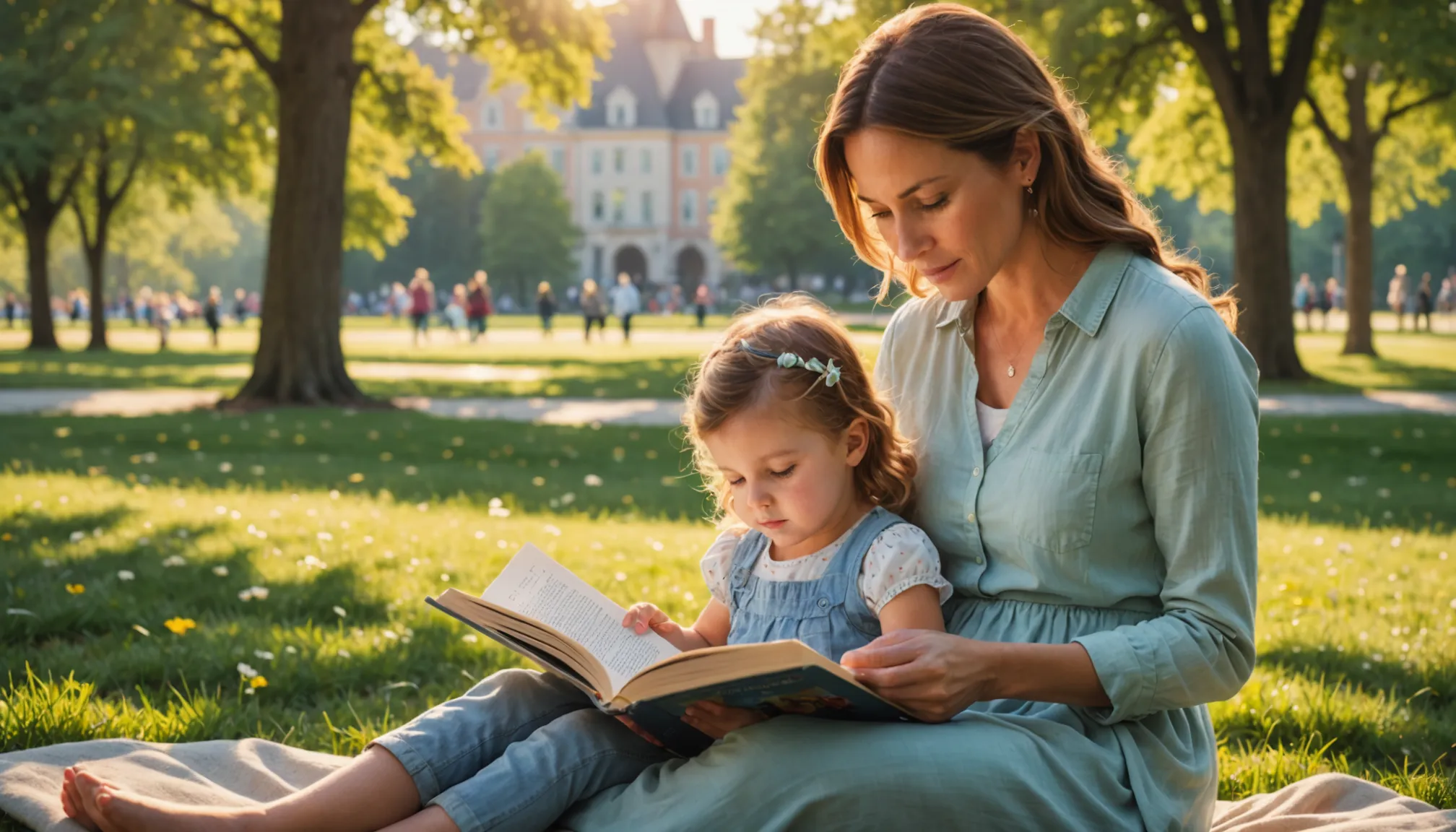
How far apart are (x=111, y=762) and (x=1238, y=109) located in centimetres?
1704

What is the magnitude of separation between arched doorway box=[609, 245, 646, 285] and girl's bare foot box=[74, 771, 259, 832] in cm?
8602

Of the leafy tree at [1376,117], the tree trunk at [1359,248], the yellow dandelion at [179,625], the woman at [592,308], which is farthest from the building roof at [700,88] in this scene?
the yellow dandelion at [179,625]

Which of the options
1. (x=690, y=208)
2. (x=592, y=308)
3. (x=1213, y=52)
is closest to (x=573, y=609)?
(x=1213, y=52)

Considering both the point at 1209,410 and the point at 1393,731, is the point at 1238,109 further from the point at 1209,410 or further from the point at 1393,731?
the point at 1209,410

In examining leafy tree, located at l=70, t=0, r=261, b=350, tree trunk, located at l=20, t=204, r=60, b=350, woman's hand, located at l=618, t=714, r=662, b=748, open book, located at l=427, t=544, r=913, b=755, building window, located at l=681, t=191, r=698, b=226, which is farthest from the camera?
building window, located at l=681, t=191, r=698, b=226

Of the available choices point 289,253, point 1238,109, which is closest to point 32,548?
point 289,253

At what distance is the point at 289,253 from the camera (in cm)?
1530

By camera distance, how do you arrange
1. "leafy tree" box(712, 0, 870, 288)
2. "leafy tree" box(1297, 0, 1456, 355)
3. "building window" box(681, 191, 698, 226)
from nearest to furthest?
"leafy tree" box(1297, 0, 1456, 355) → "leafy tree" box(712, 0, 870, 288) → "building window" box(681, 191, 698, 226)

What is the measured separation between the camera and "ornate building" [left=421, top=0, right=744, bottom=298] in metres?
83.7

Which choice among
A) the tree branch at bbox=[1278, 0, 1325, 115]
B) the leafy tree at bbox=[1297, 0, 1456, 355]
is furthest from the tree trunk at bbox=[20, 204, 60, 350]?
the leafy tree at bbox=[1297, 0, 1456, 355]

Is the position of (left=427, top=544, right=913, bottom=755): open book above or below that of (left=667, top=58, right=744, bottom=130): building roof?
below

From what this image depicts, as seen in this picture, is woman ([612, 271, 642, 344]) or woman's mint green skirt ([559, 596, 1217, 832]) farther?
woman ([612, 271, 642, 344])

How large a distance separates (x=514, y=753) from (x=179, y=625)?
8.27 ft

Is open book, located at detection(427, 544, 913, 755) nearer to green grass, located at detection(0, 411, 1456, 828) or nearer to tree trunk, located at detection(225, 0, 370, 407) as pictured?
green grass, located at detection(0, 411, 1456, 828)
